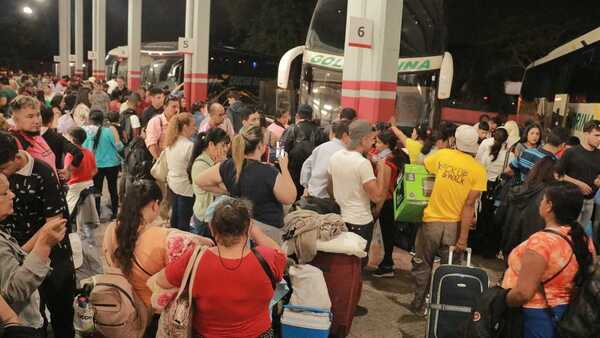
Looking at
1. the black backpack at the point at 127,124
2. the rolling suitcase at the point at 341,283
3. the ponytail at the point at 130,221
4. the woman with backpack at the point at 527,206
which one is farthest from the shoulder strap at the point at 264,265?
the black backpack at the point at 127,124

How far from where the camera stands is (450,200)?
4887 mm

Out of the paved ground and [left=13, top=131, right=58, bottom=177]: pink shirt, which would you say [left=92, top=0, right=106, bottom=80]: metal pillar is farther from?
[left=13, top=131, right=58, bottom=177]: pink shirt

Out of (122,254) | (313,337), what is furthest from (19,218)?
(313,337)

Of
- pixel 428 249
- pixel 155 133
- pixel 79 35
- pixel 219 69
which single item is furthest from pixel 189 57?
pixel 79 35

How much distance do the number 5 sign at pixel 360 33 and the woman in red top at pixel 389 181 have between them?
81.3 inches

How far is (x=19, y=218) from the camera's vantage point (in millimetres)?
3320

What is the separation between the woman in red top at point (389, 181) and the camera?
593 cm

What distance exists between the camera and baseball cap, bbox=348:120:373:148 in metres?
4.73

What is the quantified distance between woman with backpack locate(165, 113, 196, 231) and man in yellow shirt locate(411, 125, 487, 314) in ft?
7.67

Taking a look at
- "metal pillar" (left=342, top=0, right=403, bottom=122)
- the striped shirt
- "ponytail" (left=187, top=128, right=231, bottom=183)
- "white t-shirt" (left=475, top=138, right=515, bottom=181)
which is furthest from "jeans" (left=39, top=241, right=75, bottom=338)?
"white t-shirt" (left=475, top=138, right=515, bottom=181)

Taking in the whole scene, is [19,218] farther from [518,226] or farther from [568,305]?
[518,226]

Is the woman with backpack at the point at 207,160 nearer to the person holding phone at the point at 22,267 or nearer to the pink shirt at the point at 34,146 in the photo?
the pink shirt at the point at 34,146

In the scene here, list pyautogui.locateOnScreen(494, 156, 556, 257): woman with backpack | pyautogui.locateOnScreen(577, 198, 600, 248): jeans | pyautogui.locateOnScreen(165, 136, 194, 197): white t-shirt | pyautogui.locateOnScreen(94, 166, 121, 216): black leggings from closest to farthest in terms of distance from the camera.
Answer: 1. pyautogui.locateOnScreen(494, 156, 556, 257): woman with backpack
2. pyautogui.locateOnScreen(165, 136, 194, 197): white t-shirt
3. pyautogui.locateOnScreen(577, 198, 600, 248): jeans
4. pyautogui.locateOnScreen(94, 166, 121, 216): black leggings

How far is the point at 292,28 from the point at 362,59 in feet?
68.6
